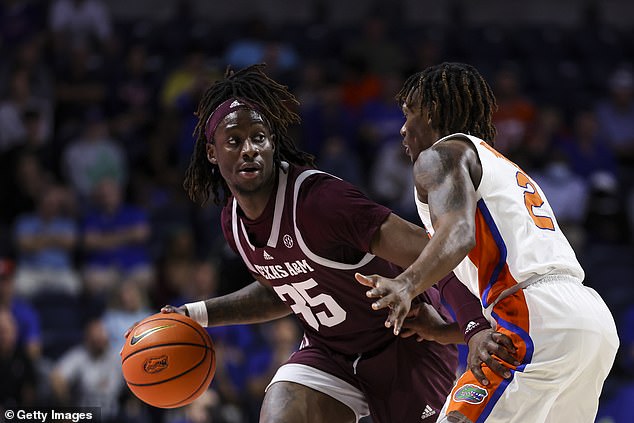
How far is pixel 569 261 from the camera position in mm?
3654

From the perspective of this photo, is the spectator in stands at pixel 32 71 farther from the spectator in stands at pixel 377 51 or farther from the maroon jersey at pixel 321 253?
the maroon jersey at pixel 321 253

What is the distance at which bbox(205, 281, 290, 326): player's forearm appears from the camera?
4.93m

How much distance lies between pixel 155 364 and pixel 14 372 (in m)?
3.67

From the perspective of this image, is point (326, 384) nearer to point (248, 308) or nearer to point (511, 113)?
point (248, 308)

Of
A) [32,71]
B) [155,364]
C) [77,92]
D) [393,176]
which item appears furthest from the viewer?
[77,92]

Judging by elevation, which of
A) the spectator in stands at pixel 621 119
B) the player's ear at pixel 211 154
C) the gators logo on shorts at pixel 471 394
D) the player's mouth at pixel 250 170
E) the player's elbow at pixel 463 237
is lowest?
the gators logo on shorts at pixel 471 394

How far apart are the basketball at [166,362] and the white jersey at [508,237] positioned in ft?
4.92

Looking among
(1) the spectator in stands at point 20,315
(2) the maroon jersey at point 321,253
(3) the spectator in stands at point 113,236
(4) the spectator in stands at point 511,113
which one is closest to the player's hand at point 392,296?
(2) the maroon jersey at point 321,253

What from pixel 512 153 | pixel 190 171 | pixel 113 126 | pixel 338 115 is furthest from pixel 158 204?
pixel 190 171

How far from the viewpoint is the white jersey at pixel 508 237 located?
3582 millimetres

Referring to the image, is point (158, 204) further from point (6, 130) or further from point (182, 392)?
point (182, 392)

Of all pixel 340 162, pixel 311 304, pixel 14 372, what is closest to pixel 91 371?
pixel 14 372

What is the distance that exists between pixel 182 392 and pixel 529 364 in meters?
1.73

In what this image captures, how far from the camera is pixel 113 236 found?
9.53 metres
